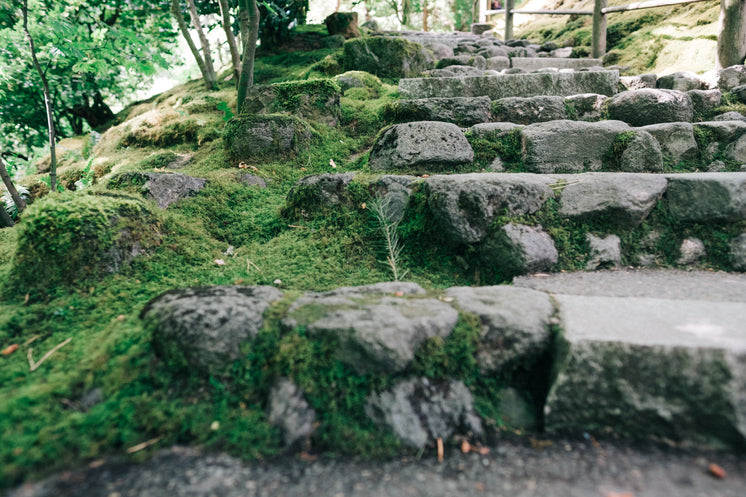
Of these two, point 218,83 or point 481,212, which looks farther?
point 218,83

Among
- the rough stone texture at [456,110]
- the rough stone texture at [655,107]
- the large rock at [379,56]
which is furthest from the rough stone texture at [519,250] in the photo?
the large rock at [379,56]

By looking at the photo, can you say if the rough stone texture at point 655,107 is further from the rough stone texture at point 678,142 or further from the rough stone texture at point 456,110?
the rough stone texture at point 456,110

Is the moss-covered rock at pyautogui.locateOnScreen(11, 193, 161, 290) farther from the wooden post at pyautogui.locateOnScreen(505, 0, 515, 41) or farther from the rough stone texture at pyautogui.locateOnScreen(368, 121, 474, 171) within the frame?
the wooden post at pyautogui.locateOnScreen(505, 0, 515, 41)

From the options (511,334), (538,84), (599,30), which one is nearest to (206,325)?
(511,334)

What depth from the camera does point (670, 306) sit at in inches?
64.5

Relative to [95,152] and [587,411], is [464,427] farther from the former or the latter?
[95,152]

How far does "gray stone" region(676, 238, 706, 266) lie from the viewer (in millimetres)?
2289

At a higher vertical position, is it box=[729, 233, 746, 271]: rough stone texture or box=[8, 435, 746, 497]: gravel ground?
box=[729, 233, 746, 271]: rough stone texture

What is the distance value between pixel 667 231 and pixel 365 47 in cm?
462

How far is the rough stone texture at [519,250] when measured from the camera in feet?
7.19

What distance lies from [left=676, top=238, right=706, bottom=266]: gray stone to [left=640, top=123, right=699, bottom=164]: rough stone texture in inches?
39.6

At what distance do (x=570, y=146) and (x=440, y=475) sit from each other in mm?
2674

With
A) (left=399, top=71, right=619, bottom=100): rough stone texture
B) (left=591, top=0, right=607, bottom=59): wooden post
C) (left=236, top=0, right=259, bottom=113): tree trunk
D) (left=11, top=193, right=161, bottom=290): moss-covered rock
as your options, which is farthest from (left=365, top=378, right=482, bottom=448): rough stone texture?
(left=591, top=0, right=607, bottom=59): wooden post

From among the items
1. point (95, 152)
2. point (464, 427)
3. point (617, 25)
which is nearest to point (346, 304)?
point (464, 427)
